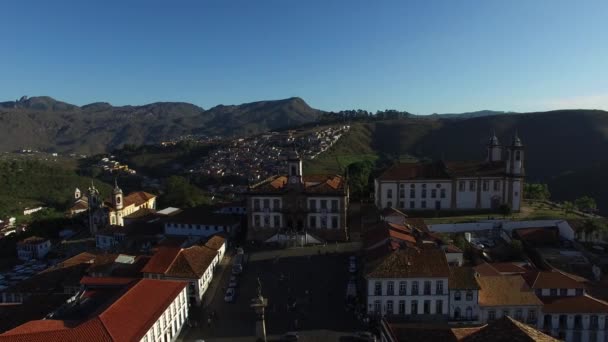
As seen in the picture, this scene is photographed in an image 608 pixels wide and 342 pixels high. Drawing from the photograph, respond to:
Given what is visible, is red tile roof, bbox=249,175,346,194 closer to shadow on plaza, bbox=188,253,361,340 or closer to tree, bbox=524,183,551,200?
shadow on plaza, bbox=188,253,361,340

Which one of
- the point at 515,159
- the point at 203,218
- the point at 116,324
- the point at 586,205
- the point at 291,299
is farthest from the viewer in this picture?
the point at 586,205

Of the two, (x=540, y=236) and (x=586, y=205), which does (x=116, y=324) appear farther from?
(x=586, y=205)

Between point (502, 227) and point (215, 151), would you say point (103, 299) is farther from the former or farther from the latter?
point (215, 151)

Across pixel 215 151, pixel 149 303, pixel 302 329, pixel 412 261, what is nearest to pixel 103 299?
pixel 149 303

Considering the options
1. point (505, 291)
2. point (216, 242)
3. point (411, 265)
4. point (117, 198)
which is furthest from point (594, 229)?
point (117, 198)

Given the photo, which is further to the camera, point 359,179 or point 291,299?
point 359,179

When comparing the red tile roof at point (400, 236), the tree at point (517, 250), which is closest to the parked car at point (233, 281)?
the red tile roof at point (400, 236)
